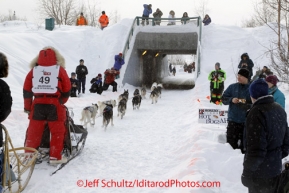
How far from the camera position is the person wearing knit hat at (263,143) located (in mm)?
2533

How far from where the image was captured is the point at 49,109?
4.49 m

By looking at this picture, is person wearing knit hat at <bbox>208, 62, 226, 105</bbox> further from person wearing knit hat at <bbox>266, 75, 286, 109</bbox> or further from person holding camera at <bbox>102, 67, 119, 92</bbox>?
person holding camera at <bbox>102, 67, 119, 92</bbox>

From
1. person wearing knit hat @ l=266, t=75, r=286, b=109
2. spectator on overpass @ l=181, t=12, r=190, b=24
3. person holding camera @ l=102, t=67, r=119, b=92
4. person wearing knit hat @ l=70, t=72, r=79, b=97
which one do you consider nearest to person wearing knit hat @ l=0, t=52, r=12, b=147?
person wearing knit hat @ l=266, t=75, r=286, b=109

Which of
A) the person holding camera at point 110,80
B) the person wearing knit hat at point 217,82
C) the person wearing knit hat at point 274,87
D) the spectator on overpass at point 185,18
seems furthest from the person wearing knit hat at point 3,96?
the spectator on overpass at point 185,18

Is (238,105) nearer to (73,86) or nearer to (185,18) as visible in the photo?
(73,86)

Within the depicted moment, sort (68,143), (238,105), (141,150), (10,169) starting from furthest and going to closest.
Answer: (141,150)
(68,143)
(238,105)
(10,169)

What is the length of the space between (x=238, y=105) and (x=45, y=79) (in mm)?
2883

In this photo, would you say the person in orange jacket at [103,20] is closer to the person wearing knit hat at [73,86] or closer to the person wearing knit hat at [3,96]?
the person wearing knit hat at [73,86]

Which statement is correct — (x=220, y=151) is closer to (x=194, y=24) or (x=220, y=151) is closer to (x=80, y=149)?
(x=80, y=149)

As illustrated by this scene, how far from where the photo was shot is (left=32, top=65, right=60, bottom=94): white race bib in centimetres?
450

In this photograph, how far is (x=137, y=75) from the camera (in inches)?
767

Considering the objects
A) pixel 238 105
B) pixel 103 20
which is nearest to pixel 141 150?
pixel 238 105

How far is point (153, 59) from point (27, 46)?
980 cm

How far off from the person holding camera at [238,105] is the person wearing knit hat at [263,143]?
2.12 m
